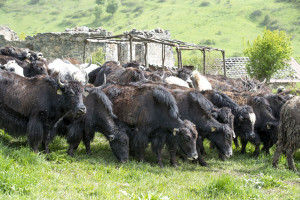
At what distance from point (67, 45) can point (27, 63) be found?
25.6 ft

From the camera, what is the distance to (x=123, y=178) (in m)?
5.89

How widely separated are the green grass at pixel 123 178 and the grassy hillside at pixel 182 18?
3580 centimetres

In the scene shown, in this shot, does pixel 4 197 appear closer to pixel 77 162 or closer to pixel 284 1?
pixel 77 162

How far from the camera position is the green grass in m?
4.85

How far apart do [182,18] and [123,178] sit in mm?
50139

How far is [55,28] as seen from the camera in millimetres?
52406

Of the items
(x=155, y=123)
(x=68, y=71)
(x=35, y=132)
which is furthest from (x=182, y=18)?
(x=35, y=132)

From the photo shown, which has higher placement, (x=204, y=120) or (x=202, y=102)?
(x=202, y=102)

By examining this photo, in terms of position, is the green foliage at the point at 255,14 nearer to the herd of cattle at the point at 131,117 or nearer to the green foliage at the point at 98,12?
the green foliage at the point at 98,12

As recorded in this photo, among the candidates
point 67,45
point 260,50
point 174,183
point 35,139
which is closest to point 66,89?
point 35,139

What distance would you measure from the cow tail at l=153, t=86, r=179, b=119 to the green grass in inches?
39.1

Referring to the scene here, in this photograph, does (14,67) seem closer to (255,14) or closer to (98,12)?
(255,14)

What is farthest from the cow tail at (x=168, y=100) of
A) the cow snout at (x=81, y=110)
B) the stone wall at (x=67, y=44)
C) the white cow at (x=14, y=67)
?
the stone wall at (x=67, y=44)

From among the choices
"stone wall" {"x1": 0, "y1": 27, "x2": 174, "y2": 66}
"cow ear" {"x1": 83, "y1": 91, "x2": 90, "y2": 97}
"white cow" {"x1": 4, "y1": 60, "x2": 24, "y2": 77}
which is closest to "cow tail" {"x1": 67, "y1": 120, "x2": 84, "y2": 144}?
"cow ear" {"x1": 83, "y1": 91, "x2": 90, "y2": 97}
